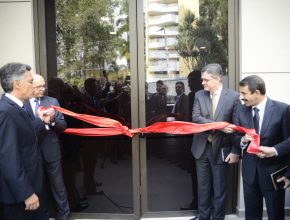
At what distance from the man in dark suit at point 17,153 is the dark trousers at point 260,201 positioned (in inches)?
83.0

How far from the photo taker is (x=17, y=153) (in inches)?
120

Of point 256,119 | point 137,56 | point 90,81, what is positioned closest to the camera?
point 256,119

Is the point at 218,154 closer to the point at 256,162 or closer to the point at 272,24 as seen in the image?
the point at 256,162

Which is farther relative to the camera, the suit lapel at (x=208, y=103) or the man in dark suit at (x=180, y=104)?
the man in dark suit at (x=180, y=104)

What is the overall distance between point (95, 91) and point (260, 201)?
248 cm

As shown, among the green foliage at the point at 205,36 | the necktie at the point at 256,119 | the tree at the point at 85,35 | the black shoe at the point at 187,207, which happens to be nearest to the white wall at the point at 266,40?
the green foliage at the point at 205,36

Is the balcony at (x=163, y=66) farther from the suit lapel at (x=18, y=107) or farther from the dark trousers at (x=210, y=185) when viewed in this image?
the suit lapel at (x=18, y=107)

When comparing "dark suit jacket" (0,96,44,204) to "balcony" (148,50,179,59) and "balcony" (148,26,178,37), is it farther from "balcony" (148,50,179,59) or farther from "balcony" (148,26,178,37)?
"balcony" (148,26,178,37)

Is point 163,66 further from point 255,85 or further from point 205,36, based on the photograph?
point 255,85

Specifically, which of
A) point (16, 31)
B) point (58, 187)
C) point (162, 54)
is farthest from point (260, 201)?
point (16, 31)

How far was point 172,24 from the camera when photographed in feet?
16.0

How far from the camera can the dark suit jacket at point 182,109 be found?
196 inches

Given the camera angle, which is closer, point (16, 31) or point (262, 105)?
point (262, 105)

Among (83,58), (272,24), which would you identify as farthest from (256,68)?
(83,58)
